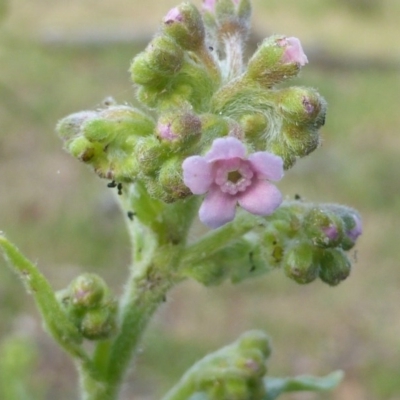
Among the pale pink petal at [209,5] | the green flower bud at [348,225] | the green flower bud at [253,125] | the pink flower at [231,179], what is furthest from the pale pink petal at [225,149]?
the pale pink petal at [209,5]

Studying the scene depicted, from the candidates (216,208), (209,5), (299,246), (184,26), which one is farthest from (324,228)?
(209,5)

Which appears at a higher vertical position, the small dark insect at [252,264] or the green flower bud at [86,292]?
the small dark insect at [252,264]

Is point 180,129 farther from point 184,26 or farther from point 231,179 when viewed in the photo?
point 184,26

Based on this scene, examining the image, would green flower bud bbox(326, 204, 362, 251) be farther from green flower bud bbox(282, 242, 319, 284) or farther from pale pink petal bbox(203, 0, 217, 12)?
pale pink petal bbox(203, 0, 217, 12)

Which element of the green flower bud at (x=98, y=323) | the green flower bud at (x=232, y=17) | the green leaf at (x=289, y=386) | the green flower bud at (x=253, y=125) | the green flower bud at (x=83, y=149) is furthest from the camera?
the green leaf at (x=289, y=386)

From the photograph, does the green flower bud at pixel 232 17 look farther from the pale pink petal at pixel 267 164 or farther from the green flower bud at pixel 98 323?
the green flower bud at pixel 98 323

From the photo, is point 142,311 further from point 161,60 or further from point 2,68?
point 2,68

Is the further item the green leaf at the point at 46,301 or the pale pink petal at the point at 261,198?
the green leaf at the point at 46,301
